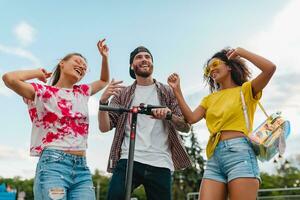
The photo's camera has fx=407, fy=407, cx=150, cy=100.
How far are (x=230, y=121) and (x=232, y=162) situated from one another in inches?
14.8

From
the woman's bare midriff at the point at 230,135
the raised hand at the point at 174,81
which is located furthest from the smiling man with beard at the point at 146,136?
the woman's bare midriff at the point at 230,135

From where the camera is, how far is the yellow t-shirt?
139 inches

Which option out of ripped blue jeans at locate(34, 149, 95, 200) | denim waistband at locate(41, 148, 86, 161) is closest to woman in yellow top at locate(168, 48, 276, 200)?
ripped blue jeans at locate(34, 149, 95, 200)

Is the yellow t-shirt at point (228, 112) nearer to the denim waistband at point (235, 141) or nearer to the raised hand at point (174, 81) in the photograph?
the denim waistband at point (235, 141)

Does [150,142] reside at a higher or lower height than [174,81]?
lower

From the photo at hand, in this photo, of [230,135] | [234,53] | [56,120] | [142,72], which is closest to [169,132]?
[142,72]

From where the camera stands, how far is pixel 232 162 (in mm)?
3371

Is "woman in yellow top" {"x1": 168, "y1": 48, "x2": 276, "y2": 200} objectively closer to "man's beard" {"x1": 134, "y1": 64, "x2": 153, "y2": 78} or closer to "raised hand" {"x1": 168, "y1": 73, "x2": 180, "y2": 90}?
"raised hand" {"x1": 168, "y1": 73, "x2": 180, "y2": 90}

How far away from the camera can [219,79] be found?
3924 millimetres

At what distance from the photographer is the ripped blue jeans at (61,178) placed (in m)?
3.01

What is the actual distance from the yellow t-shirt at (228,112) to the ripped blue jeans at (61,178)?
115cm

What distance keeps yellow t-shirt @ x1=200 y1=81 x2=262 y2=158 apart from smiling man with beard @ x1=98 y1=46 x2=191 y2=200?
15.3 inches

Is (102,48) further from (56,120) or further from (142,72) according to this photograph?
(56,120)

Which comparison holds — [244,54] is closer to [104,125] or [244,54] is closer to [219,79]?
[219,79]
